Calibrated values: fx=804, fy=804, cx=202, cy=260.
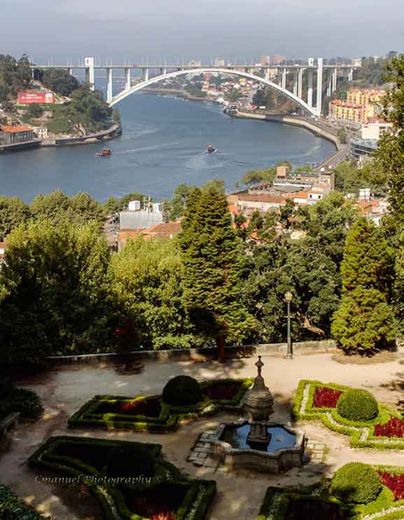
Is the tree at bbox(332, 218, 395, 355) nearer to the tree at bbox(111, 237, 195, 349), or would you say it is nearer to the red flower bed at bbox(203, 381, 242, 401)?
the red flower bed at bbox(203, 381, 242, 401)

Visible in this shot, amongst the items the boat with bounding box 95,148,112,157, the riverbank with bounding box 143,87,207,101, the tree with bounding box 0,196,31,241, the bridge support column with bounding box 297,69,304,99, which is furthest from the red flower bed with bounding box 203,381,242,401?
the riverbank with bounding box 143,87,207,101

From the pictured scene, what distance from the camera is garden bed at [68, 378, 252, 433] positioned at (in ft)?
30.5

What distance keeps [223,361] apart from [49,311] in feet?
9.17

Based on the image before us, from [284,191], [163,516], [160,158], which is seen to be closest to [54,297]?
[163,516]

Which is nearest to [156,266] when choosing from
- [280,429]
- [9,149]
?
[280,429]

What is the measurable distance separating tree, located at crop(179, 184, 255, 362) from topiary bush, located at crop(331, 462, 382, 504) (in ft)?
16.5

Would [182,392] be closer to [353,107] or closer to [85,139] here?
[85,139]

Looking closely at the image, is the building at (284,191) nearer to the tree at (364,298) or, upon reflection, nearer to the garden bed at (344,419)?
the tree at (364,298)

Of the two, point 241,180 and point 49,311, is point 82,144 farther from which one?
point 49,311

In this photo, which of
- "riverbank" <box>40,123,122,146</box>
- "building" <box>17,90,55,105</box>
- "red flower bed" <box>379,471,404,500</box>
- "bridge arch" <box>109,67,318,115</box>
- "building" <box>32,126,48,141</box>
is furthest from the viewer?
"building" <box>17,90,55,105</box>

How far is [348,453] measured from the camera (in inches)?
337

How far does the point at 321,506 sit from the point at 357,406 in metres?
2.23

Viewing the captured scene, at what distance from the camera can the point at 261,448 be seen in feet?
27.7

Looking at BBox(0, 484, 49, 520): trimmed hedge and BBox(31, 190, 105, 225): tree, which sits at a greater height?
BBox(0, 484, 49, 520): trimmed hedge
